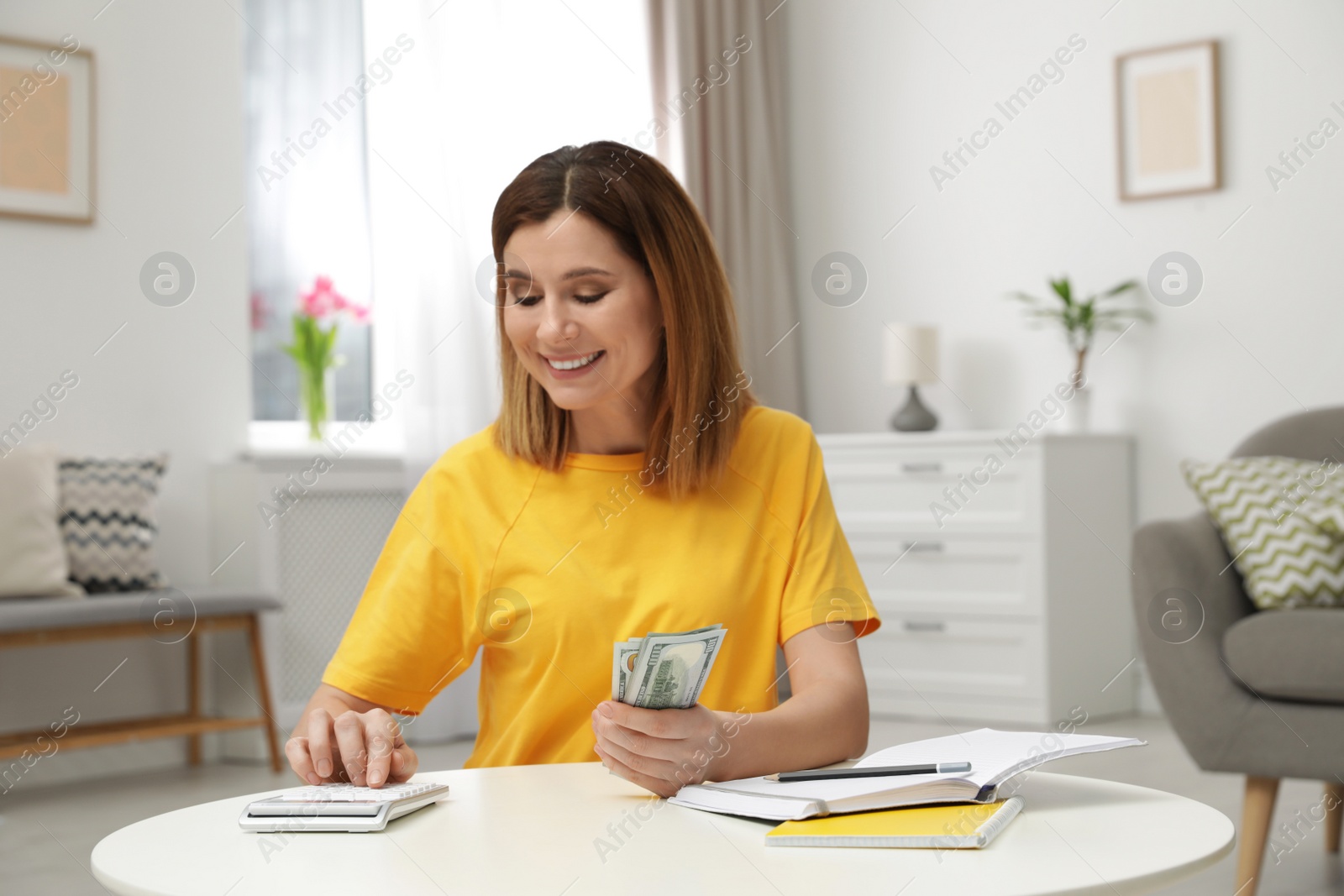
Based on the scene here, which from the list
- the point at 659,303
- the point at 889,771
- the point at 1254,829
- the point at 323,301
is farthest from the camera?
the point at 323,301

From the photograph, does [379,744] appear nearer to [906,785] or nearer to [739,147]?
[906,785]

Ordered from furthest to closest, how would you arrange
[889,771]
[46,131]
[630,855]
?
[46,131] → [889,771] → [630,855]

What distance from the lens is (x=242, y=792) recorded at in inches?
131

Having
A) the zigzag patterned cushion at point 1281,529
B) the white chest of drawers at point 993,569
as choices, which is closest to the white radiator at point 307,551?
the white chest of drawers at point 993,569

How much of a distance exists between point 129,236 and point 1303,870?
3.37 m

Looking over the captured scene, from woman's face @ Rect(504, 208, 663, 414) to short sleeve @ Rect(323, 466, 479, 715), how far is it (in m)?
0.17

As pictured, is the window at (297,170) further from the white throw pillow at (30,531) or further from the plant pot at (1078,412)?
the plant pot at (1078,412)

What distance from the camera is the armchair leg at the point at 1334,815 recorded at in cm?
266

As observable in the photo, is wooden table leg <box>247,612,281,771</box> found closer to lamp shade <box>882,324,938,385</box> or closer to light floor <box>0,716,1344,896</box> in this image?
light floor <box>0,716,1344,896</box>

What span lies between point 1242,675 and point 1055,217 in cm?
262

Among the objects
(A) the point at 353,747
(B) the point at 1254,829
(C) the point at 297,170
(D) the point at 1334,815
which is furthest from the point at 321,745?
(C) the point at 297,170

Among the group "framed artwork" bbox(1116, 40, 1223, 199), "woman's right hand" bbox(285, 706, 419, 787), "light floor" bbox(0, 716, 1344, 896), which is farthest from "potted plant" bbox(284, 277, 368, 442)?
"woman's right hand" bbox(285, 706, 419, 787)

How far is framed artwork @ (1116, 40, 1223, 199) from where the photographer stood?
4.39m

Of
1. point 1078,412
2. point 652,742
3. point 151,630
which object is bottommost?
point 151,630
